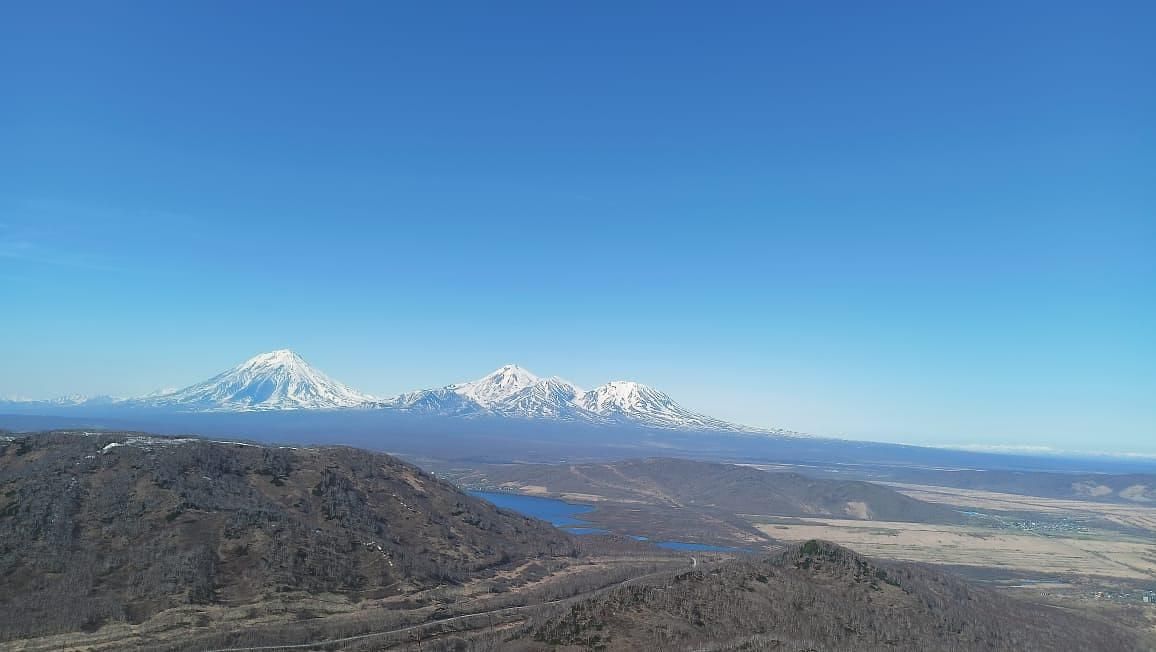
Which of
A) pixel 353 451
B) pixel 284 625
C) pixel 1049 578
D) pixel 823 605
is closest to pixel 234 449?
pixel 353 451

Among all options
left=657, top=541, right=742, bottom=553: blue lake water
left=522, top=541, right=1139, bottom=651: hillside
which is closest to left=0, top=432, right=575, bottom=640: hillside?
left=657, top=541, right=742, bottom=553: blue lake water

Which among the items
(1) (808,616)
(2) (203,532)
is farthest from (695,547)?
(2) (203,532)

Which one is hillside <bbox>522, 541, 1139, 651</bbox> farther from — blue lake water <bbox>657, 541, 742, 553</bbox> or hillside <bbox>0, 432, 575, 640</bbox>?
blue lake water <bbox>657, 541, 742, 553</bbox>

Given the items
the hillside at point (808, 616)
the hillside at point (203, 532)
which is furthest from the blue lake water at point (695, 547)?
the hillside at point (808, 616)

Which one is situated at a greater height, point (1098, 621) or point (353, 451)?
point (353, 451)

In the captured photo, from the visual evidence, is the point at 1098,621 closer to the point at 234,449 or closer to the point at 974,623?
the point at 974,623

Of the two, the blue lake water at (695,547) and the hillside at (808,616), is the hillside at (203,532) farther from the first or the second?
the hillside at (808,616)
